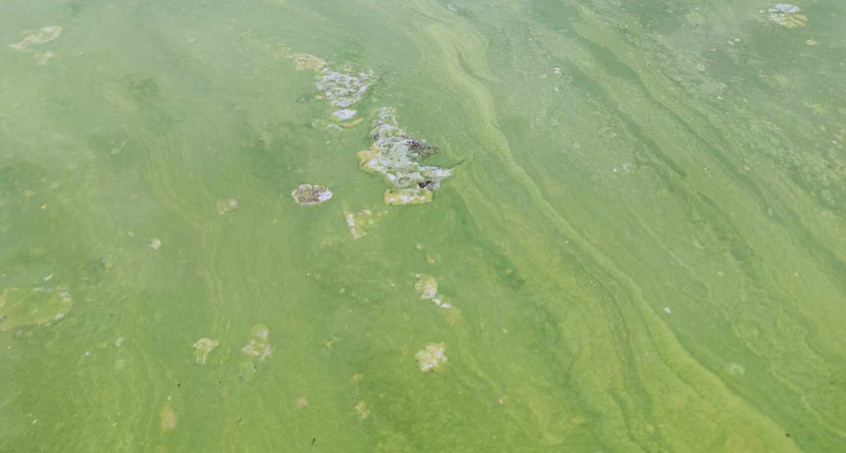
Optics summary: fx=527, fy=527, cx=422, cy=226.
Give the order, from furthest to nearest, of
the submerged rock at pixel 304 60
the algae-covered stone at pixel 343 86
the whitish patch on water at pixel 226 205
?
the submerged rock at pixel 304 60, the algae-covered stone at pixel 343 86, the whitish patch on water at pixel 226 205

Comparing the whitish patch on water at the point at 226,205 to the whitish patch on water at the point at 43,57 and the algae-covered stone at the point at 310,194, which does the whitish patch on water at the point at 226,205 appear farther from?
the whitish patch on water at the point at 43,57

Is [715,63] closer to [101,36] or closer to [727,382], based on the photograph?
[727,382]

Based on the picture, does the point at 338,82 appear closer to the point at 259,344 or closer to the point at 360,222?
the point at 360,222

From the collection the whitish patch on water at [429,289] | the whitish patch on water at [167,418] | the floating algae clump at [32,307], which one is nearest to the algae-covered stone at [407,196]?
the whitish patch on water at [429,289]

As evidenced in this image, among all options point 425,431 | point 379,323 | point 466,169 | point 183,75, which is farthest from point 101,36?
point 425,431

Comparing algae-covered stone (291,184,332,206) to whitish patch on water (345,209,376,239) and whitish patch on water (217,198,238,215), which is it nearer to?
whitish patch on water (345,209,376,239)

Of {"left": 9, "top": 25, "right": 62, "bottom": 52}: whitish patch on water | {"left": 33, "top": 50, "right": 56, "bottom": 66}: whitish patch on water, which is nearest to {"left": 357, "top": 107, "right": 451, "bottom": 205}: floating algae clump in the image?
{"left": 33, "top": 50, "right": 56, "bottom": 66}: whitish patch on water
